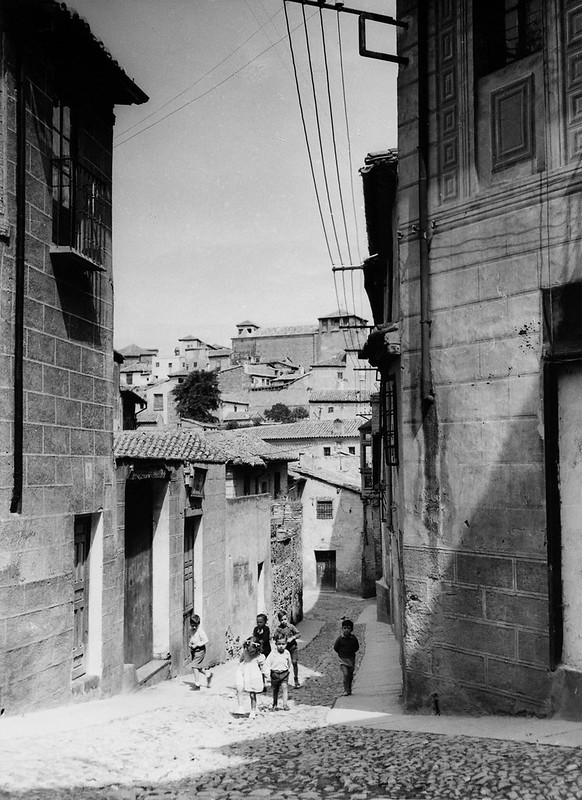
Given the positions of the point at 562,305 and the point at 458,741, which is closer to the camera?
the point at 458,741

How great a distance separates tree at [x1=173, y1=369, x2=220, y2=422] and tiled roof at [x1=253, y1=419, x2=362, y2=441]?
26.2 m

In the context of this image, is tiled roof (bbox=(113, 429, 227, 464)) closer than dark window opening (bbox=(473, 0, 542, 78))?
No

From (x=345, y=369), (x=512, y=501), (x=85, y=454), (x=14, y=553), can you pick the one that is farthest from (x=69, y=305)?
(x=345, y=369)

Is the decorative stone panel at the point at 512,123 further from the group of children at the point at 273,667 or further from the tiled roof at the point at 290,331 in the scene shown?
the tiled roof at the point at 290,331

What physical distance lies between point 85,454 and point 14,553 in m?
2.14

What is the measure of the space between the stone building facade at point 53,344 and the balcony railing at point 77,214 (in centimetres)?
2

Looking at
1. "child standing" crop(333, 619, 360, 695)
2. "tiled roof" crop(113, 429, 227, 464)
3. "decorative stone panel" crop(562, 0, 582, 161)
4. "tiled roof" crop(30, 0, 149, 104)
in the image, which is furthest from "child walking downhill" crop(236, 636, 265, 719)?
"tiled roof" crop(30, 0, 149, 104)

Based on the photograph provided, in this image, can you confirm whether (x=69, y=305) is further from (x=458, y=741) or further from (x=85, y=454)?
(x=458, y=741)

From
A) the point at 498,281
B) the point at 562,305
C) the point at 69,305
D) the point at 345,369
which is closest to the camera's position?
the point at 562,305

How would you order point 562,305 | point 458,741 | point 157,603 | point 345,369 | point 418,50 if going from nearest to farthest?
point 458,741 → point 562,305 → point 418,50 → point 157,603 → point 345,369

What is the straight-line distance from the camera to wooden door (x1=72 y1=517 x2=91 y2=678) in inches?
410

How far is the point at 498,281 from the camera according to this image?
25.9ft

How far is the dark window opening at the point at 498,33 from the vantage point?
26.8 ft

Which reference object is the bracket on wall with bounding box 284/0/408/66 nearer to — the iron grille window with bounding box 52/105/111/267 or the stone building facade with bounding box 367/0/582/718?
the stone building facade with bounding box 367/0/582/718
